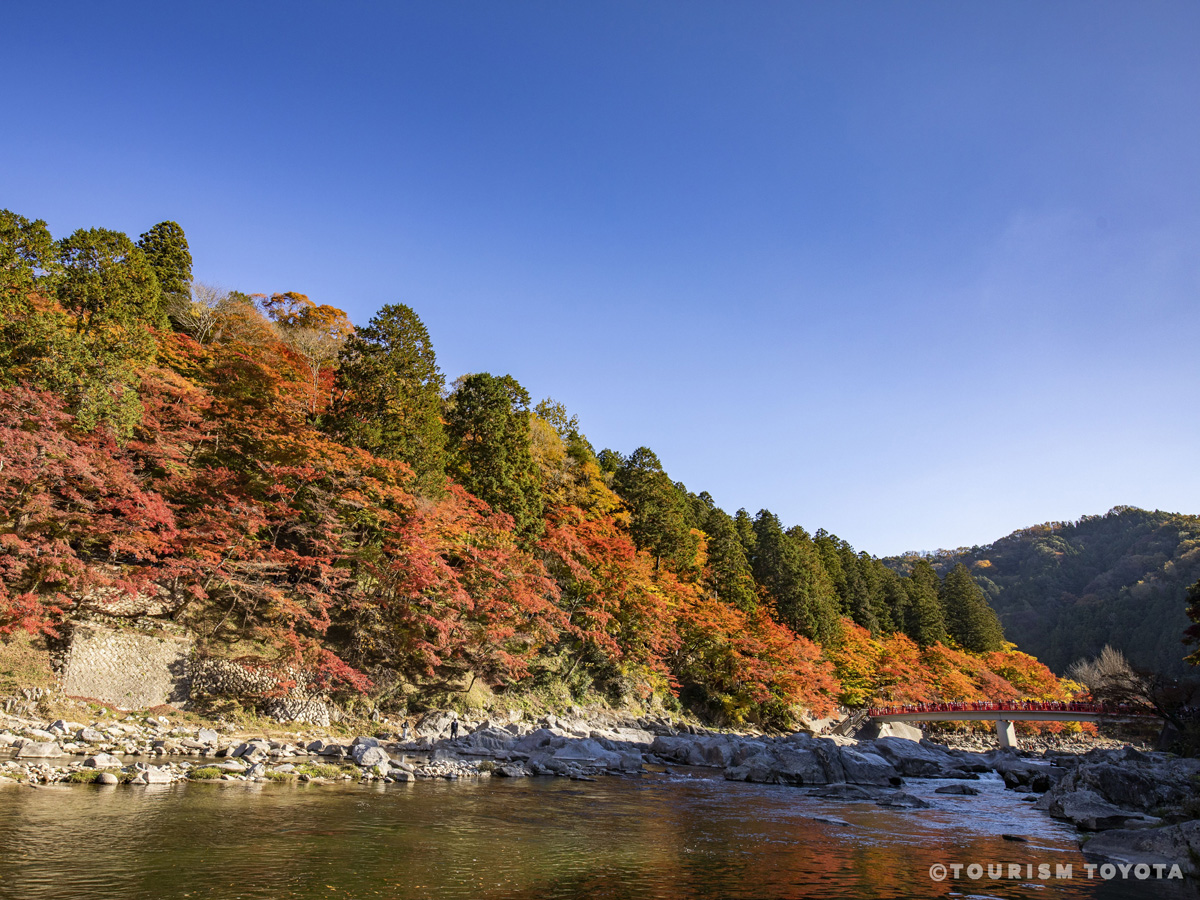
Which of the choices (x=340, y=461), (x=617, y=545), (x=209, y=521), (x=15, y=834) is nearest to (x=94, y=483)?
(x=209, y=521)

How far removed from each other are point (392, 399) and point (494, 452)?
19.6ft

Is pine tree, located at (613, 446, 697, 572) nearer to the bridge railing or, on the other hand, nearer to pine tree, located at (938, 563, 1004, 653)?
the bridge railing

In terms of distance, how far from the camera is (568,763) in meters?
21.7

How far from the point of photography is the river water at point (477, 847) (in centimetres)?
823

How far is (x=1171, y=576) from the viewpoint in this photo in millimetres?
85312

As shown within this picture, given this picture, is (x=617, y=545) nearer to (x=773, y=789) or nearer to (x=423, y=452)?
(x=423, y=452)

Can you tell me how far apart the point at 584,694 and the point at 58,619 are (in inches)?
859

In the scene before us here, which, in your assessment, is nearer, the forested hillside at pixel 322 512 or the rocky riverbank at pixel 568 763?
the rocky riverbank at pixel 568 763

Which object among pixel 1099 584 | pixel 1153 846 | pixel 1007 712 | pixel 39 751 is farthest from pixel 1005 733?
pixel 1099 584

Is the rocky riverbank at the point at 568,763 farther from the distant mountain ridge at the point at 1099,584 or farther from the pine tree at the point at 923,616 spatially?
the distant mountain ridge at the point at 1099,584

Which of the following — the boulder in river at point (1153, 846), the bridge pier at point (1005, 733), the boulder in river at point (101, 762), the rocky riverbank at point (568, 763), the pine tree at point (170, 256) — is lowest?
the bridge pier at point (1005, 733)

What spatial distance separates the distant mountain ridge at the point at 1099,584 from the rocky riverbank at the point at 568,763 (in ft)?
209

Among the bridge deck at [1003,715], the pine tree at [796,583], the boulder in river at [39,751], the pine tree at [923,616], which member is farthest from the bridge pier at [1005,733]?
the boulder in river at [39,751]

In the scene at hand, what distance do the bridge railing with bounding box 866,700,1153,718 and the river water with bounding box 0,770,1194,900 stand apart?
95.9ft
